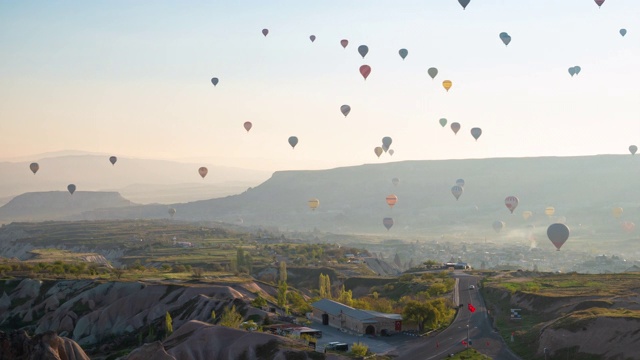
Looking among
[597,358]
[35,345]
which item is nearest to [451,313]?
[597,358]

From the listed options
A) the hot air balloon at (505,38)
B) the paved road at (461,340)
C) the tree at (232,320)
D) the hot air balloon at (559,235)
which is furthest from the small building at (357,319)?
the hot air balloon at (505,38)

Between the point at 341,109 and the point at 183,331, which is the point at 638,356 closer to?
the point at 183,331

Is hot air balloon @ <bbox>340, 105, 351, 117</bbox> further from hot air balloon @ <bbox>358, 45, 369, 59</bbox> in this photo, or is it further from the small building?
the small building

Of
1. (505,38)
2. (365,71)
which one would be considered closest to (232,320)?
(365,71)

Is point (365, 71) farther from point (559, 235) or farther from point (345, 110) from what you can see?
point (559, 235)

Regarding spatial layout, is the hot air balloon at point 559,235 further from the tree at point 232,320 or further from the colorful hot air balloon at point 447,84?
the tree at point 232,320

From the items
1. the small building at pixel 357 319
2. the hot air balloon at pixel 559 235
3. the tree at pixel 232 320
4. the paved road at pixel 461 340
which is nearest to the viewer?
the paved road at pixel 461 340

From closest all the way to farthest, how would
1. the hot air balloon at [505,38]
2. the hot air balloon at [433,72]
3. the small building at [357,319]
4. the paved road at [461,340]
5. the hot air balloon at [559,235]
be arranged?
the paved road at [461,340]
the small building at [357,319]
the hot air balloon at [559,235]
the hot air balloon at [505,38]
the hot air balloon at [433,72]

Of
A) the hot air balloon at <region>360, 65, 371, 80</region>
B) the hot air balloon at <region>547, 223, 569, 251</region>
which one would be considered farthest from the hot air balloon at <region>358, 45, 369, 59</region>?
the hot air balloon at <region>547, 223, 569, 251</region>
